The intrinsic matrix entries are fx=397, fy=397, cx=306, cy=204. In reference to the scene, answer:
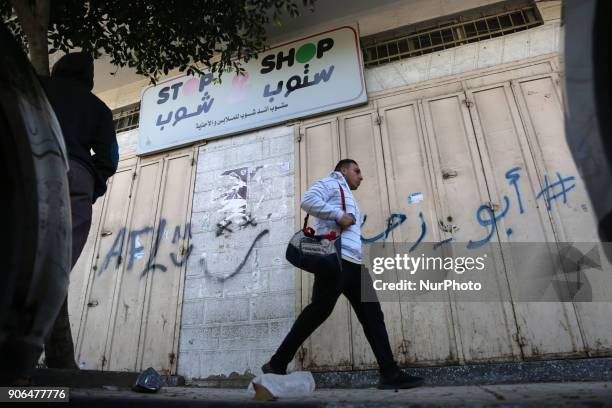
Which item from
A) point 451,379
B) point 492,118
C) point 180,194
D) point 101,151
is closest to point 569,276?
point 451,379

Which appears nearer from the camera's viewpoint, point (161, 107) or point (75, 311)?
point (75, 311)

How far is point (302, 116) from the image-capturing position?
480cm

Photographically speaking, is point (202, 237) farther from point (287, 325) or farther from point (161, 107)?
point (161, 107)

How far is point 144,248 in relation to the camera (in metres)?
4.75

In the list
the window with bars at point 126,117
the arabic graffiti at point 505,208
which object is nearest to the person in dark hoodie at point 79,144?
the arabic graffiti at point 505,208

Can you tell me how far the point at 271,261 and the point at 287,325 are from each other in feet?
2.24

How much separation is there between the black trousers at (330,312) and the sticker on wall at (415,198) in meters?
1.56

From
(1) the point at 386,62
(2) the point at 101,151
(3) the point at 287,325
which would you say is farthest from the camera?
(1) the point at 386,62

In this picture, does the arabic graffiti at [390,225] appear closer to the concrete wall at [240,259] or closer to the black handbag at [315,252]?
the concrete wall at [240,259]

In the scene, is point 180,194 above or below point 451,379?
above

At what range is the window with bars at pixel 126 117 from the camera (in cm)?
605

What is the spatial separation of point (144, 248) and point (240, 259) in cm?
129

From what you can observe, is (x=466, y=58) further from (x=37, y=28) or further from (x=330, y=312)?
(x=37, y=28)

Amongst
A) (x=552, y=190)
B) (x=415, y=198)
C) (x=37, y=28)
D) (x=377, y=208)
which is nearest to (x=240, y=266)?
(x=377, y=208)
